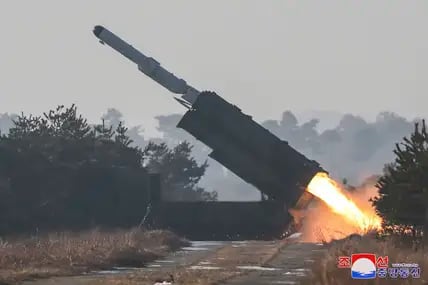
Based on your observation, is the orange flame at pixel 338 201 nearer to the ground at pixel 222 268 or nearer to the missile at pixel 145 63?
the ground at pixel 222 268

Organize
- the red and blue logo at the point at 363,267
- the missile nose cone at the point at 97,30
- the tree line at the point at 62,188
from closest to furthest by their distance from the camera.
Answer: the red and blue logo at the point at 363,267
the missile nose cone at the point at 97,30
the tree line at the point at 62,188

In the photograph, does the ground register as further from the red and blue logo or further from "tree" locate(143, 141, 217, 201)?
"tree" locate(143, 141, 217, 201)

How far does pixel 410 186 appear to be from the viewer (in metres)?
31.4

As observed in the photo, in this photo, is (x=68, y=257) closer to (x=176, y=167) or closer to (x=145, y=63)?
(x=145, y=63)

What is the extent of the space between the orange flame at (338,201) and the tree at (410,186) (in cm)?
2398

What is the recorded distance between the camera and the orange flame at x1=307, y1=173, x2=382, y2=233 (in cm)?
5756

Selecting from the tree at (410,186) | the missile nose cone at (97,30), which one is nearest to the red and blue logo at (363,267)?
the tree at (410,186)

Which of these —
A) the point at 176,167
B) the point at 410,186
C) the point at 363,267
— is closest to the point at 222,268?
the point at 410,186

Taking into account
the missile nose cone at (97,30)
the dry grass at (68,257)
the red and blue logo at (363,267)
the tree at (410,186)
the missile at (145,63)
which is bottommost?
the red and blue logo at (363,267)

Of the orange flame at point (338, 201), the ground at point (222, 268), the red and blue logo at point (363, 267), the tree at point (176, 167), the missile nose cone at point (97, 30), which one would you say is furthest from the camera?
the tree at point (176, 167)

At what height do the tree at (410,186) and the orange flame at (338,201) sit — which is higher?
the orange flame at (338,201)

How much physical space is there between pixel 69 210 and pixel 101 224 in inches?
99.8

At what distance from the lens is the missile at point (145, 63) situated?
2285 inches

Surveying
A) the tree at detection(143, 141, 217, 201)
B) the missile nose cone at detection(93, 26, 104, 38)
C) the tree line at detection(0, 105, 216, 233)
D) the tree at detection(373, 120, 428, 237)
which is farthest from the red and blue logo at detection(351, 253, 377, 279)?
the tree at detection(143, 141, 217, 201)
